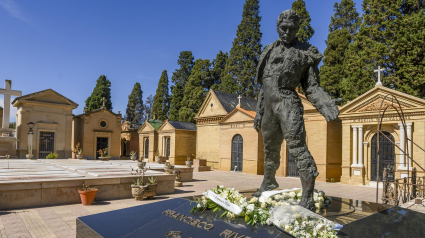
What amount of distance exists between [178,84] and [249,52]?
12223 millimetres

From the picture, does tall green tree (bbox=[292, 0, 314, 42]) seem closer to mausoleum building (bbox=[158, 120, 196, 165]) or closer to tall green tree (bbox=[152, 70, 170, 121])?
mausoleum building (bbox=[158, 120, 196, 165])

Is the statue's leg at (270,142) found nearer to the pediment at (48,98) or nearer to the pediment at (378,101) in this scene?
the pediment at (378,101)

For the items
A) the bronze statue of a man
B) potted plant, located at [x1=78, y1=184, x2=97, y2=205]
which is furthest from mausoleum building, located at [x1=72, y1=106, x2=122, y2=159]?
the bronze statue of a man

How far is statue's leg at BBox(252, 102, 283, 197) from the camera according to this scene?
15.3 ft

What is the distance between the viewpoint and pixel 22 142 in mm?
25391

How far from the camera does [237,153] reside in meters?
24.3

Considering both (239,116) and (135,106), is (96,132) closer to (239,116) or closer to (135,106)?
(239,116)

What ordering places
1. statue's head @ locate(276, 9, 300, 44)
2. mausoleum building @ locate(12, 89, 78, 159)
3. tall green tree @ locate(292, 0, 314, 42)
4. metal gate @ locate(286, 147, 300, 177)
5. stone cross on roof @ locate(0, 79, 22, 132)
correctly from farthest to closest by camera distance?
tall green tree @ locate(292, 0, 314, 42) → mausoleum building @ locate(12, 89, 78, 159) → stone cross on roof @ locate(0, 79, 22, 132) → metal gate @ locate(286, 147, 300, 177) → statue's head @ locate(276, 9, 300, 44)

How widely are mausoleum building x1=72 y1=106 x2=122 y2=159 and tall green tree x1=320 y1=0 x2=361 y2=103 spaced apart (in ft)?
76.1

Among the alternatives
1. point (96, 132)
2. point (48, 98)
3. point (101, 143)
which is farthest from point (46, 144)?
point (101, 143)

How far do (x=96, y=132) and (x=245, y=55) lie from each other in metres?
19.8

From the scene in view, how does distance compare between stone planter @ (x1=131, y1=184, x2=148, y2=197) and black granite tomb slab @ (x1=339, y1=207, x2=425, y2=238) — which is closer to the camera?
black granite tomb slab @ (x1=339, y1=207, x2=425, y2=238)

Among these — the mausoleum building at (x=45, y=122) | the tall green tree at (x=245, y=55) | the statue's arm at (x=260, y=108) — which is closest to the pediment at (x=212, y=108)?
the tall green tree at (x=245, y=55)

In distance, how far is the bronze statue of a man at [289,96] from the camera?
13.5ft
